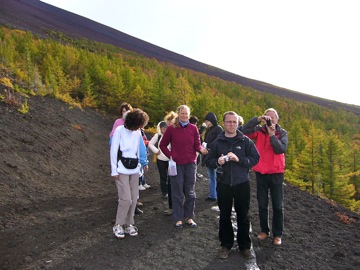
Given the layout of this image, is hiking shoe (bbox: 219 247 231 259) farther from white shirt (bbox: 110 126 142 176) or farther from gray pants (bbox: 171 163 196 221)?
white shirt (bbox: 110 126 142 176)

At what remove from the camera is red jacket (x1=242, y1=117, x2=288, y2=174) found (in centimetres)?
511

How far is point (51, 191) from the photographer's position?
736 cm

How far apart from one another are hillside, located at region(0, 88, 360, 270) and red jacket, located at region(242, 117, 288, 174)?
1382 mm

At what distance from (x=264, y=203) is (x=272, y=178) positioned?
0.50 meters

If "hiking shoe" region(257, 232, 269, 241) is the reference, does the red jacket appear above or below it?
above

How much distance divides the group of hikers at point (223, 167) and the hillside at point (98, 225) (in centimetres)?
32

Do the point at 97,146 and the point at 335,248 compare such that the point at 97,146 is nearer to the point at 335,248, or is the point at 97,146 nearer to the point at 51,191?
the point at 51,191

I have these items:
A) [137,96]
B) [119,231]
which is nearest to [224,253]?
[119,231]

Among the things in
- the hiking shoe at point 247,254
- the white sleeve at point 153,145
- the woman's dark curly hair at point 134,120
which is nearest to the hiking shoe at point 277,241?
the hiking shoe at point 247,254

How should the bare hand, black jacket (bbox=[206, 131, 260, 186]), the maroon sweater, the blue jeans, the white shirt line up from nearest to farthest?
the bare hand < black jacket (bbox=[206, 131, 260, 186]) < the white shirt < the maroon sweater < the blue jeans

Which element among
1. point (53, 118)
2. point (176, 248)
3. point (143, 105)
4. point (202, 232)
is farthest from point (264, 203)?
point (143, 105)

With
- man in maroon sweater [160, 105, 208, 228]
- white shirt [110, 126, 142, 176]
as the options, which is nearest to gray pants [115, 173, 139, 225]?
white shirt [110, 126, 142, 176]

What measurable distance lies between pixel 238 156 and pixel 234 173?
0.83 ft

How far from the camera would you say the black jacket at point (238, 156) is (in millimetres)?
4520
